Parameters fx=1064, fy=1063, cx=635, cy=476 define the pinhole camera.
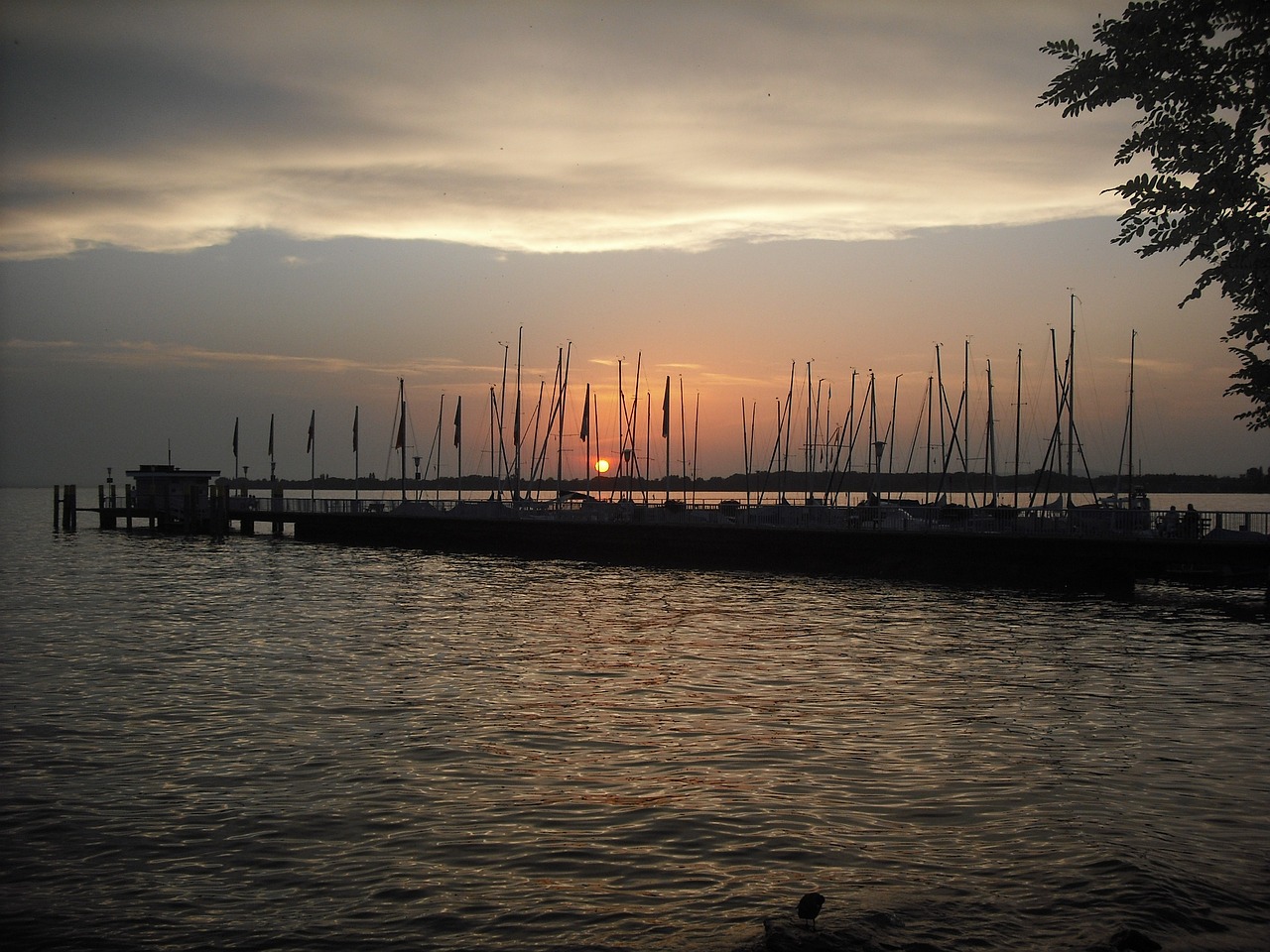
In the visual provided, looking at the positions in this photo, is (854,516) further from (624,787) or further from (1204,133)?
(1204,133)

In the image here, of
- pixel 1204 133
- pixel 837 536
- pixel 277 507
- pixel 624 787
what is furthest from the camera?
pixel 277 507

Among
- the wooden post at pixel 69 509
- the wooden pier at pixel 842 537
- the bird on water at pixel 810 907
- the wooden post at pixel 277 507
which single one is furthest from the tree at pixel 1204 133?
the wooden post at pixel 69 509

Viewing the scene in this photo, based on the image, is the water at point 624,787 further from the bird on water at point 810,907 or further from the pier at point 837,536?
the pier at point 837,536

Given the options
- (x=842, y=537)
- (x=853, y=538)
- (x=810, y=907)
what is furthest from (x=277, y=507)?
(x=810, y=907)

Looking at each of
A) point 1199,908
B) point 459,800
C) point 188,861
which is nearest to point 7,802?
point 188,861

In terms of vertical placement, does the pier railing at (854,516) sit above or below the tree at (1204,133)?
below

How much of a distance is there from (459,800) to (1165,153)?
11088mm

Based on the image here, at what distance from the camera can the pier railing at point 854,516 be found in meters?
47.6

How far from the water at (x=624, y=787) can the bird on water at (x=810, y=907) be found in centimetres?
25

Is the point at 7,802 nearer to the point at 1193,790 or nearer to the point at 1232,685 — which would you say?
the point at 1193,790

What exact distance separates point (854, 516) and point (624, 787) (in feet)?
150

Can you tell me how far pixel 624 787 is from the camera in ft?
48.4

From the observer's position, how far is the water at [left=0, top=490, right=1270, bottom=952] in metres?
10.4

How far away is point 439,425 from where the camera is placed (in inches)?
3962
